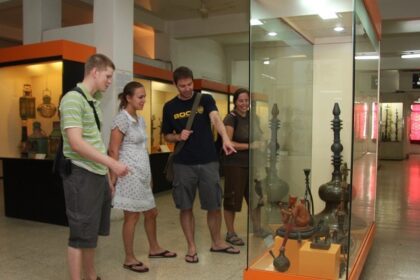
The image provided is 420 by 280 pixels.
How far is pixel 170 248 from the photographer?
3967 mm

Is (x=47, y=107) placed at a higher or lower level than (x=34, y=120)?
higher

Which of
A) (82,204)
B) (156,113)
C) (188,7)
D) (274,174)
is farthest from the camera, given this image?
(188,7)

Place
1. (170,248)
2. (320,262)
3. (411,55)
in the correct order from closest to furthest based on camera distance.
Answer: (320,262), (170,248), (411,55)

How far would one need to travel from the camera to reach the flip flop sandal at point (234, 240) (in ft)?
13.4

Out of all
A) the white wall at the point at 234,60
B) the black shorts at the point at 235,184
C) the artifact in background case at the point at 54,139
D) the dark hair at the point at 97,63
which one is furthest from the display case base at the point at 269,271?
the white wall at the point at 234,60

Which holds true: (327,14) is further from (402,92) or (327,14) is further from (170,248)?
(402,92)

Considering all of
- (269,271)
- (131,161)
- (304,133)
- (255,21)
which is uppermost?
(255,21)

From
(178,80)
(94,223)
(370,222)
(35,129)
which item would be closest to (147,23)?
(35,129)

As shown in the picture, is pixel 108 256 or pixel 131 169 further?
pixel 108 256

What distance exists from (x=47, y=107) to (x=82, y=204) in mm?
3056

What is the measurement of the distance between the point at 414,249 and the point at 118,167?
3.03 metres

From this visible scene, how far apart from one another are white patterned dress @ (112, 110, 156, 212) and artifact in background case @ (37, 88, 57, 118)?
222cm

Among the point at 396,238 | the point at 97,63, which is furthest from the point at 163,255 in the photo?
the point at 396,238

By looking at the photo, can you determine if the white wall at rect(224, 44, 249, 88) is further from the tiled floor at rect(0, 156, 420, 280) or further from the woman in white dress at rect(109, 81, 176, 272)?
the woman in white dress at rect(109, 81, 176, 272)
